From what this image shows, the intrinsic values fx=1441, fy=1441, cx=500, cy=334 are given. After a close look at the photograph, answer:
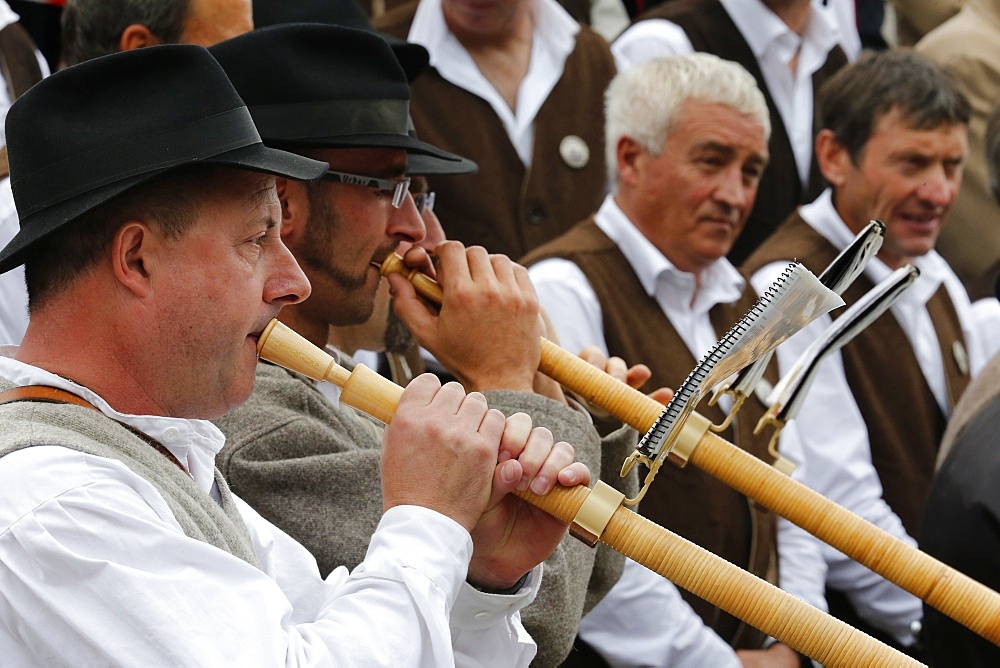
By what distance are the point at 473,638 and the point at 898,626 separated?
274 centimetres

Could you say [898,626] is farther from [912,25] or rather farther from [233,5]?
[912,25]

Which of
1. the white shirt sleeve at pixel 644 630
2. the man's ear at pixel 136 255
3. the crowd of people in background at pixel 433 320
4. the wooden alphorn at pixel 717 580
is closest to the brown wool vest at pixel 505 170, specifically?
the crowd of people in background at pixel 433 320

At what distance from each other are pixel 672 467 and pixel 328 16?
5.62 ft

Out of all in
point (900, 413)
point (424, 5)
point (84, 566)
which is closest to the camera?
point (84, 566)

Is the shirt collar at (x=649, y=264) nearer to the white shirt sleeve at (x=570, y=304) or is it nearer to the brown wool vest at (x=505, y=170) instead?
the white shirt sleeve at (x=570, y=304)

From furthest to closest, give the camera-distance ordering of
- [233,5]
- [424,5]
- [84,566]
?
[424,5] < [233,5] < [84,566]

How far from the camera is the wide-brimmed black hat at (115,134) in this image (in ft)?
7.27

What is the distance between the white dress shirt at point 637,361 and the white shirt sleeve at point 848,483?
390 millimetres

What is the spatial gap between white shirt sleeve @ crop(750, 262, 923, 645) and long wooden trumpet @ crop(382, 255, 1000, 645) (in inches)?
75.5

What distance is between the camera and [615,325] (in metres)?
4.68

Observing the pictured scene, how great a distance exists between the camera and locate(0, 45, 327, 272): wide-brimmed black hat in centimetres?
221

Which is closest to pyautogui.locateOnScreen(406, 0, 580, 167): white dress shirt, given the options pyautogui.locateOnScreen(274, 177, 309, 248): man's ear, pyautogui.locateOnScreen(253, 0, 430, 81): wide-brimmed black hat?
pyautogui.locateOnScreen(253, 0, 430, 81): wide-brimmed black hat

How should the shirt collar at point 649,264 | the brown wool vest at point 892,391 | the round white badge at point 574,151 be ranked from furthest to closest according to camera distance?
the round white badge at point 574,151, the brown wool vest at point 892,391, the shirt collar at point 649,264

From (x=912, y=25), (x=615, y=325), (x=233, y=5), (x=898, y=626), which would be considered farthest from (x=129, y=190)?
(x=912, y=25)
